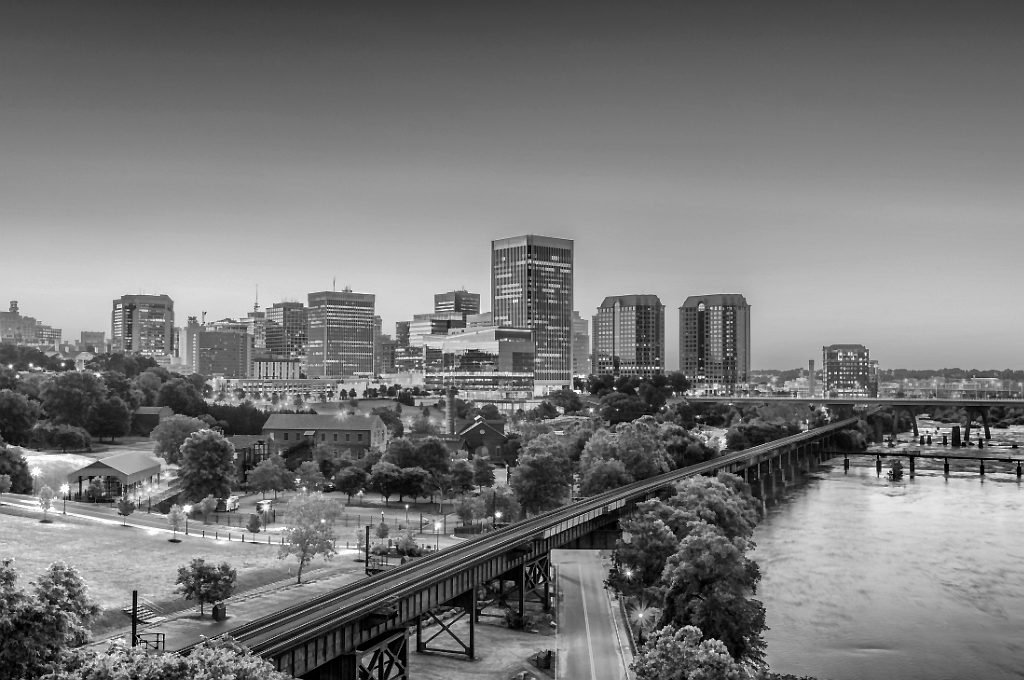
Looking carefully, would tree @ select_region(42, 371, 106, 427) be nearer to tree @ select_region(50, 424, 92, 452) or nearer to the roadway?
tree @ select_region(50, 424, 92, 452)

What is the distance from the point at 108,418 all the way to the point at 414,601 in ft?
347

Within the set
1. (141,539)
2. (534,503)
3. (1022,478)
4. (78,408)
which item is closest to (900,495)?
(1022,478)

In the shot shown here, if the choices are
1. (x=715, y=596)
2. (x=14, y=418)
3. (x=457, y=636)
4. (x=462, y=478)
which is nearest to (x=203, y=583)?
(x=457, y=636)

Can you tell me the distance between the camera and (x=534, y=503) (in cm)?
8725

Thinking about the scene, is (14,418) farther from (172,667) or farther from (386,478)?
(172,667)

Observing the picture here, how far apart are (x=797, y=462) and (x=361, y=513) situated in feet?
370


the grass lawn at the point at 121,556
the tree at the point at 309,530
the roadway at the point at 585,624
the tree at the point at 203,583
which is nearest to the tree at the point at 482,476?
the roadway at the point at 585,624

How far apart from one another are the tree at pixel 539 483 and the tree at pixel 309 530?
930 inches

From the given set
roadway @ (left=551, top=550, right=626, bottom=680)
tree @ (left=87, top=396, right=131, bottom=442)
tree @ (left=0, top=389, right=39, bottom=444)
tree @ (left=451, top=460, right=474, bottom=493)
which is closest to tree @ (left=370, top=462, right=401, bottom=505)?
tree @ (left=451, top=460, right=474, bottom=493)

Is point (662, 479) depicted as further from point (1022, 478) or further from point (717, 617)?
point (1022, 478)

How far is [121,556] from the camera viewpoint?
63.7 m

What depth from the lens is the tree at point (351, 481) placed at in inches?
3900

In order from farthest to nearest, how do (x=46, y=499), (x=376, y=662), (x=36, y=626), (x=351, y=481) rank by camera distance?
1. (x=351, y=481)
2. (x=46, y=499)
3. (x=376, y=662)
4. (x=36, y=626)

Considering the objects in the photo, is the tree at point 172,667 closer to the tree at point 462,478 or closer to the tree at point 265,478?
the tree at point 265,478
